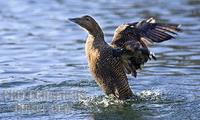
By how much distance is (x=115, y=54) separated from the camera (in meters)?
10.4

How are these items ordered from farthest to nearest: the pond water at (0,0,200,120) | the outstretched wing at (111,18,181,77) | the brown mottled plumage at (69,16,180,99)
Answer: the pond water at (0,0,200,120)
the brown mottled plumage at (69,16,180,99)
the outstretched wing at (111,18,181,77)

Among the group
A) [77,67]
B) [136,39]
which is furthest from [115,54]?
[77,67]

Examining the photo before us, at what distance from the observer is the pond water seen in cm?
1054

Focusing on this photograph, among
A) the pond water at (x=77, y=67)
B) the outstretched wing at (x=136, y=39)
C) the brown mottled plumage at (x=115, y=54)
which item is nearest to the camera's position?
the outstretched wing at (x=136, y=39)

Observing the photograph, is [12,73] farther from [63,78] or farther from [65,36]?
[65,36]

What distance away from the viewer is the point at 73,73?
1313cm

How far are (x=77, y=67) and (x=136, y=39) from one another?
10.3 ft

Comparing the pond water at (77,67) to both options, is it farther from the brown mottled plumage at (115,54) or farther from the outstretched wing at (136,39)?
the outstretched wing at (136,39)

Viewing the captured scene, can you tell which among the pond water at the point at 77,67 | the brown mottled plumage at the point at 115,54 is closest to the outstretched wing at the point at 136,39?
the brown mottled plumage at the point at 115,54

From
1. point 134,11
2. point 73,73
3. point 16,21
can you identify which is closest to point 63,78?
point 73,73

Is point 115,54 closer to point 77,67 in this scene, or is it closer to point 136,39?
point 136,39

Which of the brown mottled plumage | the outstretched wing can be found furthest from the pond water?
the outstretched wing

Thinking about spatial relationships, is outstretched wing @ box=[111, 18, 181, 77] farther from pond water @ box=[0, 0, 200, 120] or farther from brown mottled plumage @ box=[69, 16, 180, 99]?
pond water @ box=[0, 0, 200, 120]

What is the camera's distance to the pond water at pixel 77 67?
34.6 ft
